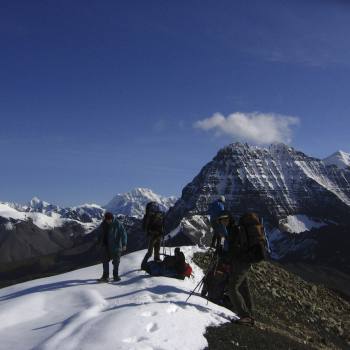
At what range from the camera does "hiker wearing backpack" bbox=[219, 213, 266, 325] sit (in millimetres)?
16125

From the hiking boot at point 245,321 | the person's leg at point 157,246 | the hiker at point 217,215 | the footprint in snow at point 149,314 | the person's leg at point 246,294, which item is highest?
the hiker at point 217,215

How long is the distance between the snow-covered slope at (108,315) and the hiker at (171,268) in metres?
0.42

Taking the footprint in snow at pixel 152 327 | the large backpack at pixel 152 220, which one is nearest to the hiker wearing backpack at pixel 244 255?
the footprint in snow at pixel 152 327

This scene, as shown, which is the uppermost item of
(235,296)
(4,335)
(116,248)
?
(116,248)

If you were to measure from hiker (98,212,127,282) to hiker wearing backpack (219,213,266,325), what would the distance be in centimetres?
677

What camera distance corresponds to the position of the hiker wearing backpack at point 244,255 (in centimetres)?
1612

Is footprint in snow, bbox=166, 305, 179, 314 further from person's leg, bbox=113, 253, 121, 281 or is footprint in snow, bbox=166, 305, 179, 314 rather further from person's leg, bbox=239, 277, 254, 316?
person's leg, bbox=113, 253, 121, 281

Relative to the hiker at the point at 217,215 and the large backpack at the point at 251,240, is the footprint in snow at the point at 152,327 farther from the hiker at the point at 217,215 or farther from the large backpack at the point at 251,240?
the hiker at the point at 217,215

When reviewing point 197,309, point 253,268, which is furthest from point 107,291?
point 253,268

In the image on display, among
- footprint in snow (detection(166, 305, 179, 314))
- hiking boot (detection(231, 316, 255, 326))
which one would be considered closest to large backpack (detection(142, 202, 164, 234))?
footprint in snow (detection(166, 305, 179, 314))

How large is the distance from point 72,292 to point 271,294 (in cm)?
1085

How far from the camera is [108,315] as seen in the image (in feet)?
49.0

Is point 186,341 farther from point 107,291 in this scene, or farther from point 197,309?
point 107,291

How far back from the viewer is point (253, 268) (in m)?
28.7
